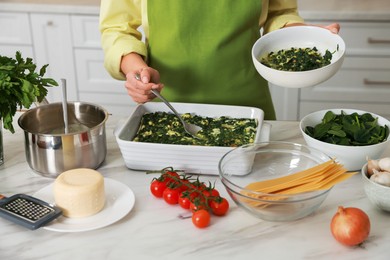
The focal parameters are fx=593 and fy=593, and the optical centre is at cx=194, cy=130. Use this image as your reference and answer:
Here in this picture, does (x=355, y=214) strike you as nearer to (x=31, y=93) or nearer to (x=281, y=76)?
(x=281, y=76)

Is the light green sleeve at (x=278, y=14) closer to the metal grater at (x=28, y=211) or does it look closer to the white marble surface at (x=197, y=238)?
the white marble surface at (x=197, y=238)

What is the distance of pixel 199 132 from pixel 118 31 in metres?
0.48

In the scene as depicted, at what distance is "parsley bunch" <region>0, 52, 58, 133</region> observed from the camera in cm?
134

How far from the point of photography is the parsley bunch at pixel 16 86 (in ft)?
4.40

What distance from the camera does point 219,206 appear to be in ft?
3.98

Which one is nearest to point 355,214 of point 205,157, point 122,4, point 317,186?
point 317,186

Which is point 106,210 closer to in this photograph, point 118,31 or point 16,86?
point 16,86

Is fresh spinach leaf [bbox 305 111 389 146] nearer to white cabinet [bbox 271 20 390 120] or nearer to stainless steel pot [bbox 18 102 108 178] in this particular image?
stainless steel pot [bbox 18 102 108 178]

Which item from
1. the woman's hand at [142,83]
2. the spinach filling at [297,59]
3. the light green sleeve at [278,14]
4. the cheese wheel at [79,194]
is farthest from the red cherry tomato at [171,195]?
the light green sleeve at [278,14]

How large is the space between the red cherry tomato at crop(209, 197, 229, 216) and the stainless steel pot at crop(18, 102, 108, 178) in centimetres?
33

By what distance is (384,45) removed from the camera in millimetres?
2684

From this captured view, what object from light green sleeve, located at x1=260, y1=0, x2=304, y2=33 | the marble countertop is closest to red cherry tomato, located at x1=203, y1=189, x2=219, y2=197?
light green sleeve, located at x1=260, y1=0, x2=304, y2=33

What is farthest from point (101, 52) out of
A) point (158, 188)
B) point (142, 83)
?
point (158, 188)

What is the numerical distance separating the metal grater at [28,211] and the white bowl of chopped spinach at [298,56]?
0.60m
